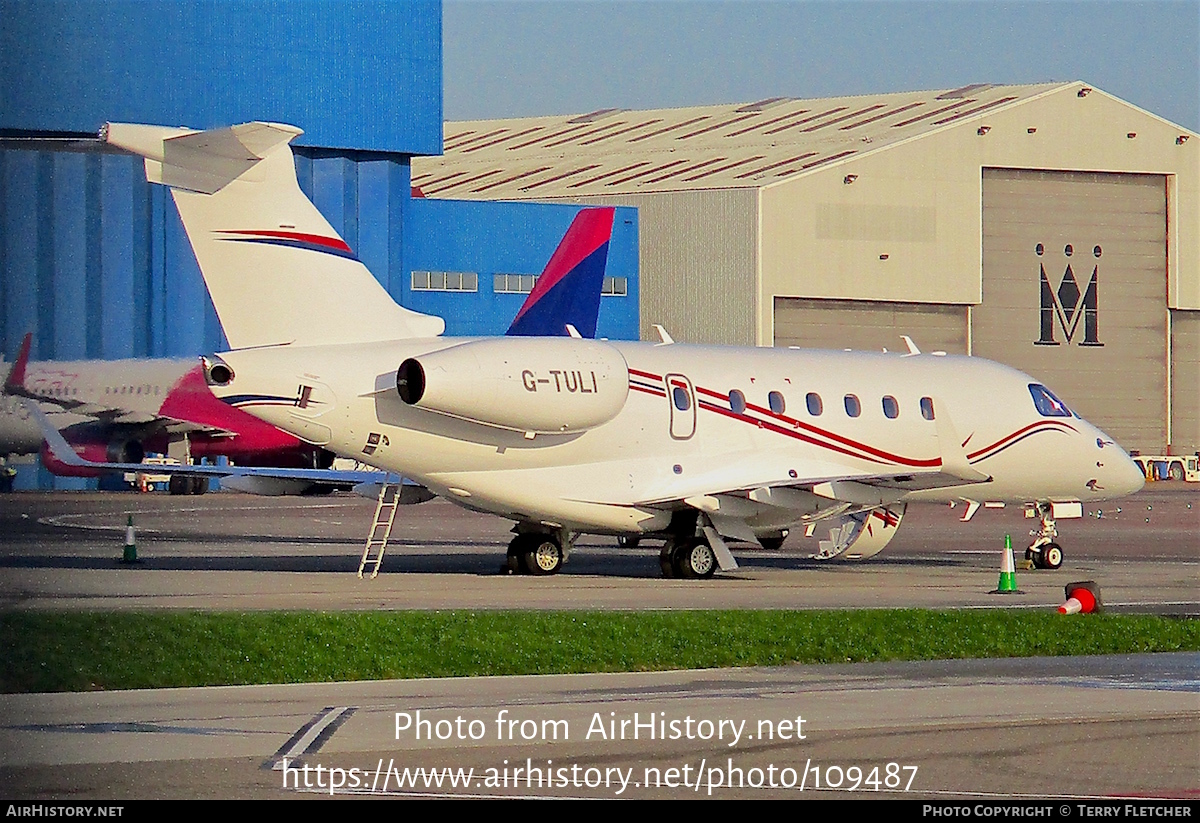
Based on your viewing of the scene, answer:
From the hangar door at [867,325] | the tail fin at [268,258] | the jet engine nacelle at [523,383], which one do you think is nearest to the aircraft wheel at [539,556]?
the jet engine nacelle at [523,383]

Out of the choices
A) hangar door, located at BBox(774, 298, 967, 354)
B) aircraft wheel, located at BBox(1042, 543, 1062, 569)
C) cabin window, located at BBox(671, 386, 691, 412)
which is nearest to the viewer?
cabin window, located at BBox(671, 386, 691, 412)

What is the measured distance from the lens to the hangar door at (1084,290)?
73938 mm

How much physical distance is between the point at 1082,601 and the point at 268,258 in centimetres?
1096

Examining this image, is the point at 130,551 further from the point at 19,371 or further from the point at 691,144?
the point at 691,144

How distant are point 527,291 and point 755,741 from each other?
58.8 metres

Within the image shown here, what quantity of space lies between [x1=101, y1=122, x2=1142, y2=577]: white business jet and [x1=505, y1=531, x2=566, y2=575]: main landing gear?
0.03 meters

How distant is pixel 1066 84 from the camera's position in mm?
71938

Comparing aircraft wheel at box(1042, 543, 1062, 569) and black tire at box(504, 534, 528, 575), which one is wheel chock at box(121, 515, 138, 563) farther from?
aircraft wheel at box(1042, 543, 1062, 569)

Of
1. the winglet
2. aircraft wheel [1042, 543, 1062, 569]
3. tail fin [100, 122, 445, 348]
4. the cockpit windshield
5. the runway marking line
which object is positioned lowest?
aircraft wheel [1042, 543, 1062, 569]

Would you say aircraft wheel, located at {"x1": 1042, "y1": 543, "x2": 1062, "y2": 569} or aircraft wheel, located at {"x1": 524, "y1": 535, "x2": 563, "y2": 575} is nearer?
aircraft wheel, located at {"x1": 524, "y1": 535, "x2": 563, "y2": 575}

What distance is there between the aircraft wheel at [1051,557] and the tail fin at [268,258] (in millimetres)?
11699

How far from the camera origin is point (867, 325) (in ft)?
237

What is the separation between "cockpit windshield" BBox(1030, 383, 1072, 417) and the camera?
3047 centimetres

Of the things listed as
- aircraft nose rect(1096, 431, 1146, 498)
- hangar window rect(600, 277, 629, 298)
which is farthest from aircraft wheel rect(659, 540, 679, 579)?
hangar window rect(600, 277, 629, 298)
